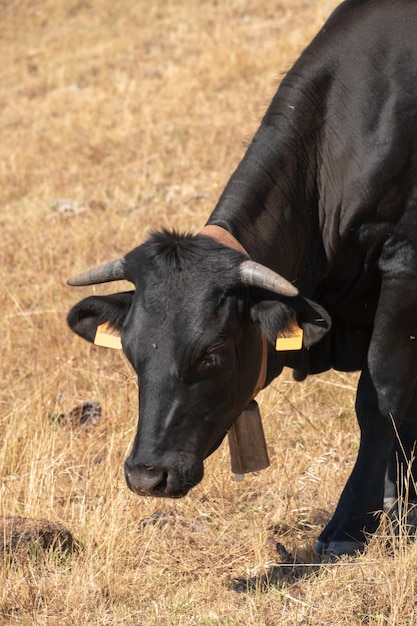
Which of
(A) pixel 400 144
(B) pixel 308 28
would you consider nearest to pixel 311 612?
(A) pixel 400 144

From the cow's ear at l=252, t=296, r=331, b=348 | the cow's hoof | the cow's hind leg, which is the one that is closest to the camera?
the cow's ear at l=252, t=296, r=331, b=348

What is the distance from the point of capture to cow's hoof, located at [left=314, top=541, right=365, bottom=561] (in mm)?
5393

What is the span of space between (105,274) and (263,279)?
2.56ft

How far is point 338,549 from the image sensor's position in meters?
5.43

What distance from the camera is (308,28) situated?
14.5 meters

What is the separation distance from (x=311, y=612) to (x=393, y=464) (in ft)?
5.54

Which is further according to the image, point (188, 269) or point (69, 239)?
point (69, 239)

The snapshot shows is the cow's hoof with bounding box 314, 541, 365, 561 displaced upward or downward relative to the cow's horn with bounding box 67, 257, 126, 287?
downward

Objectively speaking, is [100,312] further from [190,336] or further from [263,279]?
[263,279]

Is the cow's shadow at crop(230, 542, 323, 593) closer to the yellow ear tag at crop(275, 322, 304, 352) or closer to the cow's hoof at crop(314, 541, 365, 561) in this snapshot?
the cow's hoof at crop(314, 541, 365, 561)

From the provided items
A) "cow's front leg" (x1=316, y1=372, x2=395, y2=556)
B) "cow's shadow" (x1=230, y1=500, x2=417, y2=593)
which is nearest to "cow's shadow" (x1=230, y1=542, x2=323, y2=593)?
"cow's shadow" (x1=230, y1=500, x2=417, y2=593)

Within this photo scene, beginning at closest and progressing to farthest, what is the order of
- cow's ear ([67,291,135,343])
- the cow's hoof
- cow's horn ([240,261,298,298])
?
cow's horn ([240,261,298,298]) < cow's ear ([67,291,135,343]) < the cow's hoof

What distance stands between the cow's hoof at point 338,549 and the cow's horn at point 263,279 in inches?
53.8

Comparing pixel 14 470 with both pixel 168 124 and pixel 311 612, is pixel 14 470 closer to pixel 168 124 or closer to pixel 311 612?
pixel 311 612
